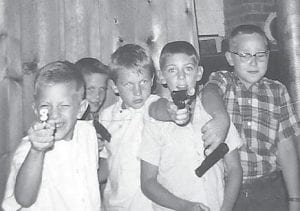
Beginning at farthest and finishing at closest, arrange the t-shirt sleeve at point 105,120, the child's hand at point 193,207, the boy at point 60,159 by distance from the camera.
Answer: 1. the t-shirt sleeve at point 105,120
2. the child's hand at point 193,207
3. the boy at point 60,159

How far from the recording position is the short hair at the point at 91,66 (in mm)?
2572

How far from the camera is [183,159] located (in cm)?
205

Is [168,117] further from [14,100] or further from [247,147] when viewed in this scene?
[14,100]

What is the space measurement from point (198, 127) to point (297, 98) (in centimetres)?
69

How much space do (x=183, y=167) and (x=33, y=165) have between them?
2.47ft

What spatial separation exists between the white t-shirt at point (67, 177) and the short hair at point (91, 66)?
1.71 feet

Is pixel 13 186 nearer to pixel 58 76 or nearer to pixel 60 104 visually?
pixel 60 104

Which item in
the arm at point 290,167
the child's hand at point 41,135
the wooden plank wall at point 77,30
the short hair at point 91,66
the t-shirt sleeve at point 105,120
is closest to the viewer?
the child's hand at point 41,135

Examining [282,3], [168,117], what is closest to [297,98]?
[282,3]

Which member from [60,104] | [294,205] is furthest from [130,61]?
[294,205]

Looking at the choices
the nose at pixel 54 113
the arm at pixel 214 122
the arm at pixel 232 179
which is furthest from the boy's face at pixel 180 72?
the nose at pixel 54 113

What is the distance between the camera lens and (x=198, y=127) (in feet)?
6.94

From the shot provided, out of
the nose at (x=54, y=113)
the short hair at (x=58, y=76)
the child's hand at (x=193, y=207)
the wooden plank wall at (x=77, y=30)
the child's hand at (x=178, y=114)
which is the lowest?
the child's hand at (x=193, y=207)

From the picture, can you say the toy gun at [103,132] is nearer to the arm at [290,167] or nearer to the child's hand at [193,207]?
the child's hand at [193,207]
